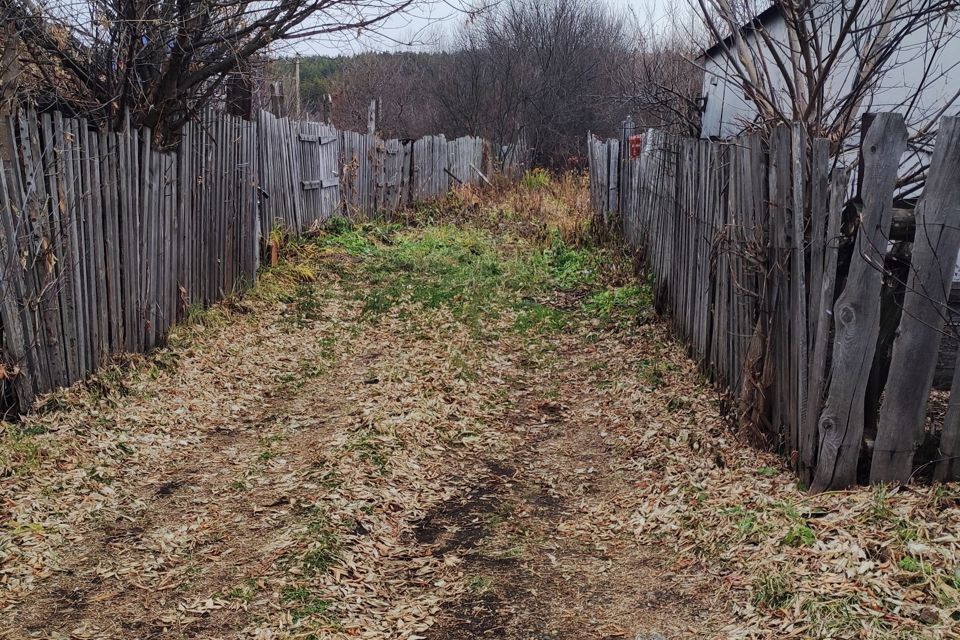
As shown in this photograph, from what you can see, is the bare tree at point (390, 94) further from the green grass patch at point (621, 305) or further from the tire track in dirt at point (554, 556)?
the tire track in dirt at point (554, 556)

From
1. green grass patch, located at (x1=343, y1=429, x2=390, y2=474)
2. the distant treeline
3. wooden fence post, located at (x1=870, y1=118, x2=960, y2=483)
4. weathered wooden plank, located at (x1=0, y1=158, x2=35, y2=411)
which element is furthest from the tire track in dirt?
the distant treeline

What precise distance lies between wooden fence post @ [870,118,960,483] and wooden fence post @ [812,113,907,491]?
119 millimetres

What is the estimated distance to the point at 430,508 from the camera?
4.53m

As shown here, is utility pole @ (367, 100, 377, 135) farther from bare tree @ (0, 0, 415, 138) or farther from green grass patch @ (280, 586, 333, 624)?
green grass patch @ (280, 586, 333, 624)

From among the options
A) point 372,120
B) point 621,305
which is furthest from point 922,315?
point 372,120

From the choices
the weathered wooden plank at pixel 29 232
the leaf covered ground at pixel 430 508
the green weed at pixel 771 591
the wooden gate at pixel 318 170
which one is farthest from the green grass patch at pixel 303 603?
the wooden gate at pixel 318 170

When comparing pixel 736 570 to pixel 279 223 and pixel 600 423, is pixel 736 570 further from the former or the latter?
pixel 279 223

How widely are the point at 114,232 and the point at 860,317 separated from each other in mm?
5199

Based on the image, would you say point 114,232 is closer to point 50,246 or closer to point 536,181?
point 50,246

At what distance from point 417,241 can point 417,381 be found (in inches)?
263

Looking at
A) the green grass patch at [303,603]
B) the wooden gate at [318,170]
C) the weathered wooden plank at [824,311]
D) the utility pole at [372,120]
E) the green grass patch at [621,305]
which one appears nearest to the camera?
the green grass patch at [303,603]

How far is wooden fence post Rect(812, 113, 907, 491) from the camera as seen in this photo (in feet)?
11.6

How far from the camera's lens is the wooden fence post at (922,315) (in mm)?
3365

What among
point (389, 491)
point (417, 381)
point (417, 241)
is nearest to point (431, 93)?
point (417, 241)
